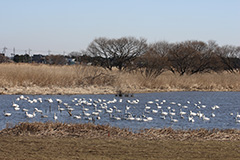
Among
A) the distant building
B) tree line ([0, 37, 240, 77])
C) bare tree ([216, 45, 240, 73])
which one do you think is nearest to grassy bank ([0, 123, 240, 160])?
tree line ([0, 37, 240, 77])

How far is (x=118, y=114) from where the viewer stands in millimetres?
17875

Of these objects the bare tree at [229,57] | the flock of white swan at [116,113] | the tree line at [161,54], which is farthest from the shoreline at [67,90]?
the bare tree at [229,57]

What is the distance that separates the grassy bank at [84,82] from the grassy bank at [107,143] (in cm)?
1796

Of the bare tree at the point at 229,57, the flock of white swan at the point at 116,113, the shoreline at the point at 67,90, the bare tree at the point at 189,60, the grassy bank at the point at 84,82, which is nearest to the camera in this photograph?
the flock of white swan at the point at 116,113

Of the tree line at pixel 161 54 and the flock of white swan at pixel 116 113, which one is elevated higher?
the tree line at pixel 161 54

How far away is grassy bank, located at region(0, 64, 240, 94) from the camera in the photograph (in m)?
30.1

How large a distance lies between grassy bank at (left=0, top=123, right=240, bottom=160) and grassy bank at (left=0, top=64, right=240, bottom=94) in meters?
18.0

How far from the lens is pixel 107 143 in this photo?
9.55 m

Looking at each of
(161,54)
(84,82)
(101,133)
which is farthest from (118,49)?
(101,133)

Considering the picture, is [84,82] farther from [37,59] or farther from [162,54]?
[37,59]

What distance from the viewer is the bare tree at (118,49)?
53.6 m

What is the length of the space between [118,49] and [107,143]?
45317 millimetres

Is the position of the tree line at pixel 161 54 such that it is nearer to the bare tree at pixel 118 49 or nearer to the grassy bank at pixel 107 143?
the bare tree at pixel 118 49

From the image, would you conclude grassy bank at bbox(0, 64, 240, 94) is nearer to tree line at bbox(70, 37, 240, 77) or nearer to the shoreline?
the shoreline
